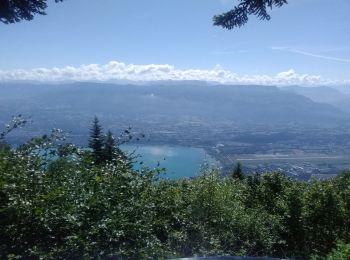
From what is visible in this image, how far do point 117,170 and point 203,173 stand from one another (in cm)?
439

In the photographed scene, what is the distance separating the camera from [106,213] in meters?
8.13

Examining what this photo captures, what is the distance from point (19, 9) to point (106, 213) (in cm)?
468

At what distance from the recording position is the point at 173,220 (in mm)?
11914

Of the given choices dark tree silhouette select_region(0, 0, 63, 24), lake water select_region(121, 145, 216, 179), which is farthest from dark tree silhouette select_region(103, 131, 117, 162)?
dark tree silhouette select_region(0, 0, 63, 24)

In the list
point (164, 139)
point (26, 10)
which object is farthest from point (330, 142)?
point (26, 10)

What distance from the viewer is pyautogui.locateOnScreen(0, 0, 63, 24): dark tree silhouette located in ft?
14.1

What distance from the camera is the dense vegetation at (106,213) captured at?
292 inches

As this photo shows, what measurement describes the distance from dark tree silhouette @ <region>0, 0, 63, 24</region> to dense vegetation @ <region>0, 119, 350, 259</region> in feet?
12.1

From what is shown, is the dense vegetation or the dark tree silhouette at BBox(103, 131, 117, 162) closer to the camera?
the dense vegetation

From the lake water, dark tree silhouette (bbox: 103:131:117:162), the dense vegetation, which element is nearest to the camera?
the dense vegetation

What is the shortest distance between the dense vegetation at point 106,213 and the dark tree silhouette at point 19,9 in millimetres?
3681

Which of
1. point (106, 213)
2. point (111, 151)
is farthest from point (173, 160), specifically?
point (106, 213)

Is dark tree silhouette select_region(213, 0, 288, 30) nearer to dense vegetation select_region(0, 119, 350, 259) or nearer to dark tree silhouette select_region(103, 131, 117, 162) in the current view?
dense vegetation select_region(0, 119, 350, 259)

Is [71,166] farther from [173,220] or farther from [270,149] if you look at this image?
[270,149]
